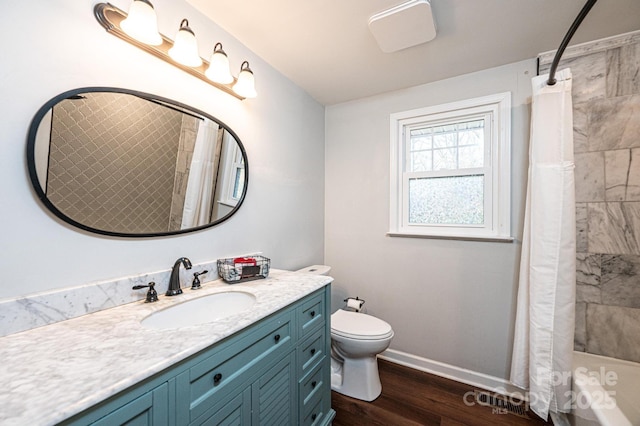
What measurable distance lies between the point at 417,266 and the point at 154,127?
6.73 ft

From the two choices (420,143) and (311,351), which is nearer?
(311,351)

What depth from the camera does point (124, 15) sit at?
106cm

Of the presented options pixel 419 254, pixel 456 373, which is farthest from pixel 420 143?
pixel 456 373

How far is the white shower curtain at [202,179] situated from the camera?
1362 mm

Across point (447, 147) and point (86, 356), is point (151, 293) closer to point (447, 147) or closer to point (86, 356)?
point (86, 356)

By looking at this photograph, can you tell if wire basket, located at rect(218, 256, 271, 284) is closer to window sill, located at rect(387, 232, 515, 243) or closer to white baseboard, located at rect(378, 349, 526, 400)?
window sill, located at rect(387, 232, 515, 243)

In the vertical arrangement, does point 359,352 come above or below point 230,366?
below

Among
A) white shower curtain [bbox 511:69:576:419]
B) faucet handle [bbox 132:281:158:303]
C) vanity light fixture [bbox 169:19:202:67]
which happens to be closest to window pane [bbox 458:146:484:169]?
white shower curtain [bbox 511:69:576:419]

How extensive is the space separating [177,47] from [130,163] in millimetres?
576

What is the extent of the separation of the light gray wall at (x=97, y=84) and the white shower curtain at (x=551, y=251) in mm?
1707

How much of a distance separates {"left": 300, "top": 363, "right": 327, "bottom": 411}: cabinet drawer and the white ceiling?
1907mm

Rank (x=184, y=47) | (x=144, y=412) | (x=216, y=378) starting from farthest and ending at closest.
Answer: (x=184, y=47) → (x=216, y=378) → (x=144, y=412)

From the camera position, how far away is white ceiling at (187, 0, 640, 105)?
1350 millimetres

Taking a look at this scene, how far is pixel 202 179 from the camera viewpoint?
4.70 feet
